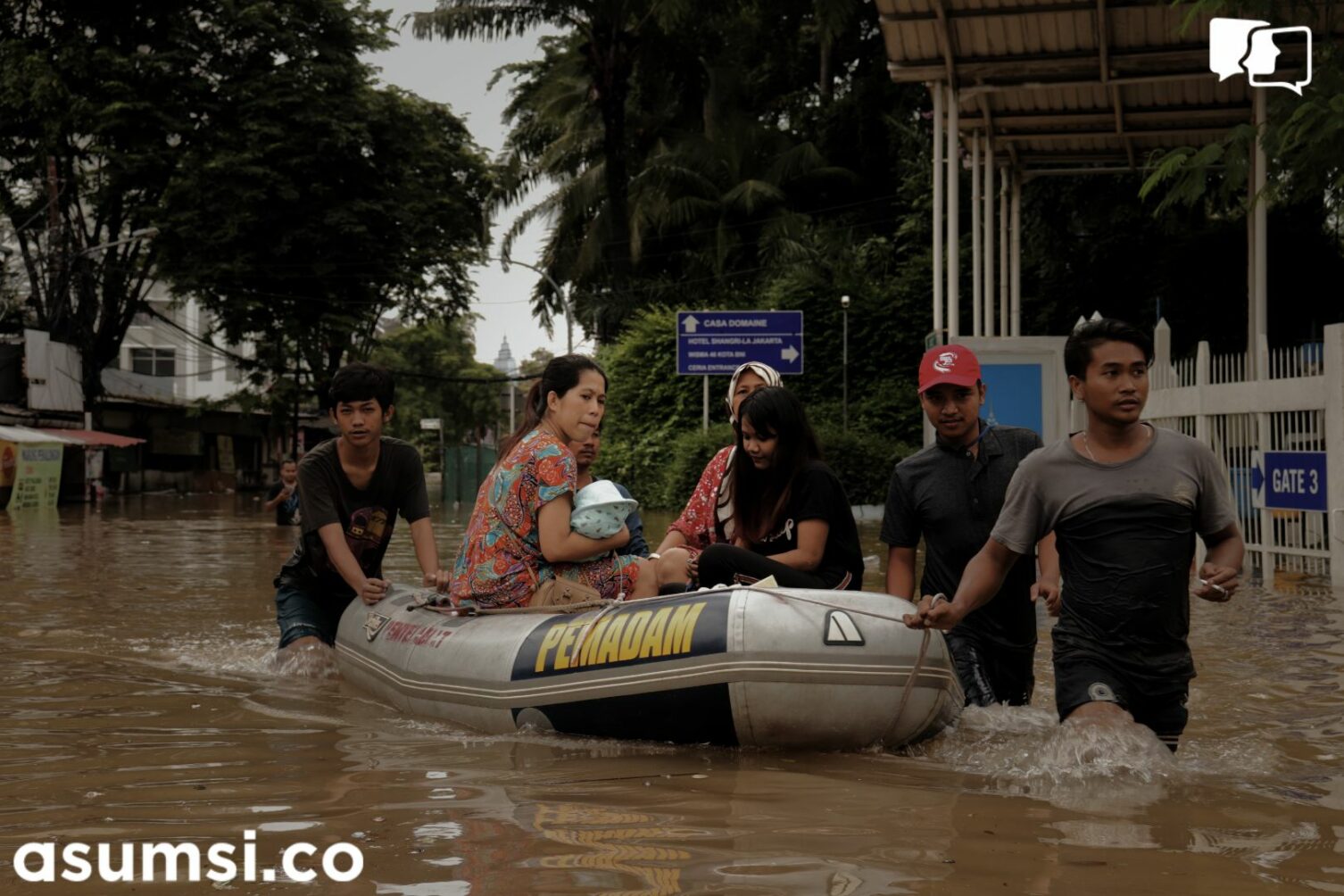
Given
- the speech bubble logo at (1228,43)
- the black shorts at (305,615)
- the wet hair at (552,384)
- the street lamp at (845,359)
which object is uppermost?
the speech bubble logo at (1228,43)

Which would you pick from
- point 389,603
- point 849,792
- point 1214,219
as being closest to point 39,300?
point 1214,219

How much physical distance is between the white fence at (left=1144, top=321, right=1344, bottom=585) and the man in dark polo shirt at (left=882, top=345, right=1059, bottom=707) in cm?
661

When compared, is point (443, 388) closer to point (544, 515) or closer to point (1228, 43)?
point (1228, 43)

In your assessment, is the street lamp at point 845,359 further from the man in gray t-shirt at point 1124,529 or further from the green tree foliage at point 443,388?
the green tree foliage at point 443,388

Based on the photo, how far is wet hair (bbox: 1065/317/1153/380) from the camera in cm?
468

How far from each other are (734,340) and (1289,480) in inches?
629

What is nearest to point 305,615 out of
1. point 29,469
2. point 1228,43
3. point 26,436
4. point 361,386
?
point 361,386

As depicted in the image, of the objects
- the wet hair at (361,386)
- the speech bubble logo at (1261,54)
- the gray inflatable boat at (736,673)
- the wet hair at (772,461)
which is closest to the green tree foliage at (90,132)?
the speech bubble logo at (1261,54)

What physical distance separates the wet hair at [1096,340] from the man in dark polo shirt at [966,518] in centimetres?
90

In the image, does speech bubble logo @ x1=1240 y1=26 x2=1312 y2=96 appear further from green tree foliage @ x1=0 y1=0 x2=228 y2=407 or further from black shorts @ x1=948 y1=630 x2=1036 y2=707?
green tree foliage @ x1=0 y1=0 x2=228 y2=407

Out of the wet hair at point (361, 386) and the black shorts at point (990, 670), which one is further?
the wet hair at point (361, 386)

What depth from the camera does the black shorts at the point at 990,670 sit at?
5770 mm

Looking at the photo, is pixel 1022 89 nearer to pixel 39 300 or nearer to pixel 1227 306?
pixel 1227 306

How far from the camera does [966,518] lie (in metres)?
5.71
